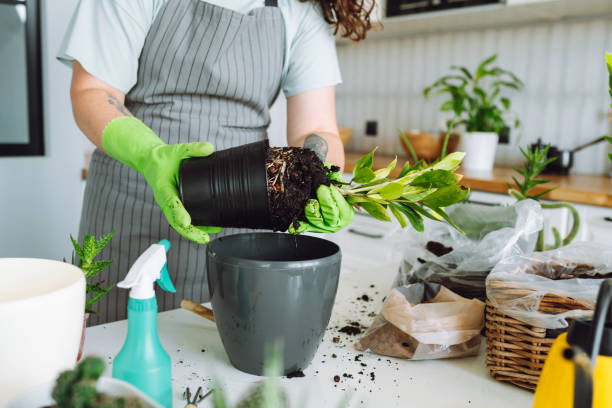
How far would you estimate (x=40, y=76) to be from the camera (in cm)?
218

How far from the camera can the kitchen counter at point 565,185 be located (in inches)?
72.4

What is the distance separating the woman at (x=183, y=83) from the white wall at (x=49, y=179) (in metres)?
1.10

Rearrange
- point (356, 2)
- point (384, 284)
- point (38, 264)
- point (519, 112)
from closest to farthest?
point (38, 264) < point (384, 284) < point (356, 2) < point (519, 112)

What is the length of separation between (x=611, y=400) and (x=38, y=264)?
529mm

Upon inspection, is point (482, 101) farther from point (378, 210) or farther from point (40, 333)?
point (40, 333)

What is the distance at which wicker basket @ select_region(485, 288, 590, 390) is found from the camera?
60cm

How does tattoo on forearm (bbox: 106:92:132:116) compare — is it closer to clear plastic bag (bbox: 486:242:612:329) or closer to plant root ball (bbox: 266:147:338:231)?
plant root ball (bbox: 266:147:338:231)

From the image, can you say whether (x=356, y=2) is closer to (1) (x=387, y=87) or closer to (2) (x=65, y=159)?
(2) (x=65, y=159)

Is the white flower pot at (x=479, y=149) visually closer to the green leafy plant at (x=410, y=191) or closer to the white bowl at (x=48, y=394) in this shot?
the green leafy plant at (x=410, y=191)

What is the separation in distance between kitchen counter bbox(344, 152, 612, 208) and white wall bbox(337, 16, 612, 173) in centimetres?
24

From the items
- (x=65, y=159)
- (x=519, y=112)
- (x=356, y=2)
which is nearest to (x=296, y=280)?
(x=356, y=2)

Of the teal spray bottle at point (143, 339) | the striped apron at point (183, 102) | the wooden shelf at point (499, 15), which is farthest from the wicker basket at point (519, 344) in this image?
the wooden shelf at point (499, 15)

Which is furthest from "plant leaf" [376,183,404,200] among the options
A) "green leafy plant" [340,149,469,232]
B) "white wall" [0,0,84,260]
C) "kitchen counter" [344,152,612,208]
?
"white wall" [0,0,84,260]

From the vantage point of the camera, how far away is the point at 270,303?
1.94 feet
